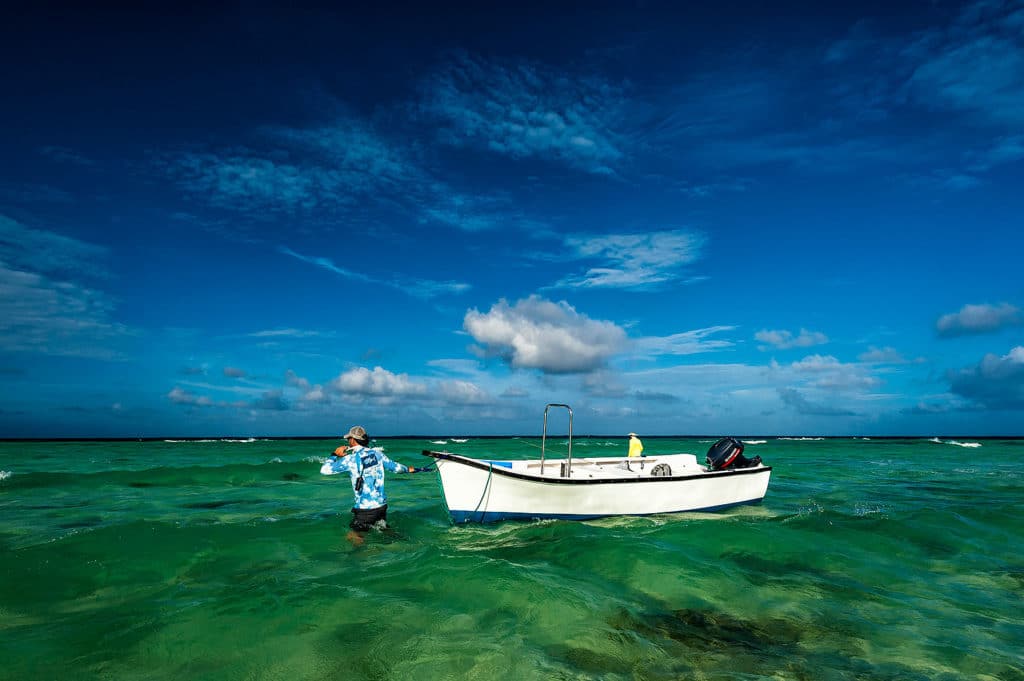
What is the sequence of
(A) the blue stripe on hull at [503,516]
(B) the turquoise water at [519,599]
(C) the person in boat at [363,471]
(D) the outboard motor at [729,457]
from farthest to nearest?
1. (D) the outboard motor at [729,457]
2. (A) the blue stripe on hull at [503,516]
3. (C) the person in boat at [363,471]
4. (B) the turquoise water at [519,599]

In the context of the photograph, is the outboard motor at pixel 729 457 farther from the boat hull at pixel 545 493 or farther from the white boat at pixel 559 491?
the boat hull at pixel 545 493

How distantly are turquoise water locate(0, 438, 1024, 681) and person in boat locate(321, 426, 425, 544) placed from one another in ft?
2.13

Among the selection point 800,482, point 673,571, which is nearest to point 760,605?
point 673,571

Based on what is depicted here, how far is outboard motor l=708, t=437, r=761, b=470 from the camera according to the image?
1958 cm

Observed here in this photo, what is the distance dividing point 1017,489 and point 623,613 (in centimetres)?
2990

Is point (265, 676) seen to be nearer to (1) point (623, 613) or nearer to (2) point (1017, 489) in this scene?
(1) point (623, 613)

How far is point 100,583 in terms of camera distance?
32.9 ft

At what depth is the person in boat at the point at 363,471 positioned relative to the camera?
11594 mm

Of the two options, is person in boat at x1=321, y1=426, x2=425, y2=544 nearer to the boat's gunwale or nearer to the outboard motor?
the boat's gunwale

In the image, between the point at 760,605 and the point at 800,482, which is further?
the point at 800,482

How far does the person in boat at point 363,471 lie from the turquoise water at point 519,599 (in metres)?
0.65

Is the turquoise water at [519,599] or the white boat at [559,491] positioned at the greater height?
the white boat at [559,491]

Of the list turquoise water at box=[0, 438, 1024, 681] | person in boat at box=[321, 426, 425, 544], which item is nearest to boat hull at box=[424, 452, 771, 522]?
turquoise water at box=[0, 438, 1024, 681]

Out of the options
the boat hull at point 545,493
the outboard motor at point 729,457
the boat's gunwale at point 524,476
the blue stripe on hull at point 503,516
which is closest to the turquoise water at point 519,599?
the blue stripe on hull at point 503,516
